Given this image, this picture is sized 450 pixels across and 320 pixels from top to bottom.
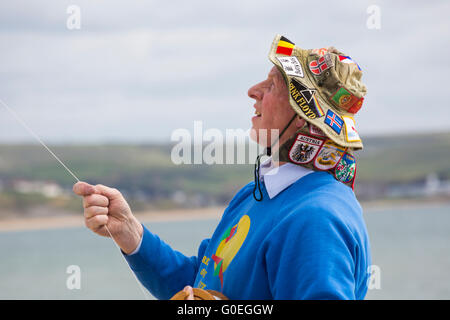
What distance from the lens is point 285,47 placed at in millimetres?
2523

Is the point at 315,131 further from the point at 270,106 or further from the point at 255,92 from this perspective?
the point at 255,92

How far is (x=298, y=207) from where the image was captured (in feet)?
7.11

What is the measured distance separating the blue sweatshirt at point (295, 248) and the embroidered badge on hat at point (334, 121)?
0.18 metres

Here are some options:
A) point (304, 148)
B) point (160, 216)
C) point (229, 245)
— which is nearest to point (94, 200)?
point (229, 245)

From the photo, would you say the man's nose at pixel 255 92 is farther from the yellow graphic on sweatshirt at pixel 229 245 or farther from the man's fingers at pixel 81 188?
the man's fingers at pixel 81 188

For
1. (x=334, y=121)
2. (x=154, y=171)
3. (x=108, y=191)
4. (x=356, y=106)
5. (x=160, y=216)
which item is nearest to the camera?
(x=334, y=121)

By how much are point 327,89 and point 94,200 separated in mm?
1096

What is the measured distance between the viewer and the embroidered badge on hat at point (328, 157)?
2.37 metres

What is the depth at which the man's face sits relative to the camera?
2.48 meters

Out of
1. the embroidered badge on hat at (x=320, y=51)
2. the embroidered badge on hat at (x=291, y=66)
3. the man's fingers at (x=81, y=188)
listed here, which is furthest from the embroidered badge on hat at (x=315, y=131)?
the man's fingers at (x=81, y=188)

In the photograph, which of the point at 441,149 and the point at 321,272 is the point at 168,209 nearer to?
the point at 441,149

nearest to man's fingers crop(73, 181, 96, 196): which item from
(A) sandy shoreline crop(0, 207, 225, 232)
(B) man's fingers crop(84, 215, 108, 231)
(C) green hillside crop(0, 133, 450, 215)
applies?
(B) man's fingers crop(84, 215, 108, 231)
